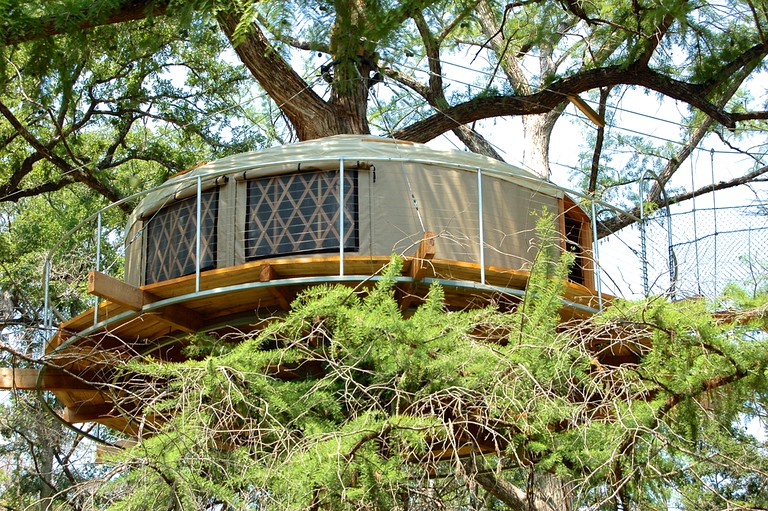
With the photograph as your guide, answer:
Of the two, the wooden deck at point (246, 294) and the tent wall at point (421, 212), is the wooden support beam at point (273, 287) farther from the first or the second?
the tent wall at point (421, 212)

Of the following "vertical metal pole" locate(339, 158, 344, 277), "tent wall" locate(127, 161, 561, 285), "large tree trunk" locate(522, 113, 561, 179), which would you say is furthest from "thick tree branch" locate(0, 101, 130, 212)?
"large tree trunk" locate(522, 113, 561, 179)

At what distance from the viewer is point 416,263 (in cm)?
875

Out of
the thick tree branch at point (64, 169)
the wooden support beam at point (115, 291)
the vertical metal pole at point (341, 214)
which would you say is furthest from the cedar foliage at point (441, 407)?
the thick tree branch at point (64, 169)

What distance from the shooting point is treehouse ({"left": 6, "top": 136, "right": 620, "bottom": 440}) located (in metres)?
9.11

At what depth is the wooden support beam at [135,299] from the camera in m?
8.82

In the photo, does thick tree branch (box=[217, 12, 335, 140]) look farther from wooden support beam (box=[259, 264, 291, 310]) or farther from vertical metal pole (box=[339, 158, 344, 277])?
wooden support beam (box=[259, 264, 291, 310])

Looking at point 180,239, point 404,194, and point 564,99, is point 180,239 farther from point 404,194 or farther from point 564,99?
point 564,99

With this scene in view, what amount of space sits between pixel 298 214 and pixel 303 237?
9.4 inches

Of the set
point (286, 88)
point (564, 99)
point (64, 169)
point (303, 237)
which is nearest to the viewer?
point (303, 237)

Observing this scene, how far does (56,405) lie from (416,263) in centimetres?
1051

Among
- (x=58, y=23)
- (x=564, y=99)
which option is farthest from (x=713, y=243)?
(x=58, y=23)

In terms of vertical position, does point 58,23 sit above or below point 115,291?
above

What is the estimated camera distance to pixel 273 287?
906 cm

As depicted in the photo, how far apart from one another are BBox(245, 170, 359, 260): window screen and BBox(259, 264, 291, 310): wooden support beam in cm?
58
